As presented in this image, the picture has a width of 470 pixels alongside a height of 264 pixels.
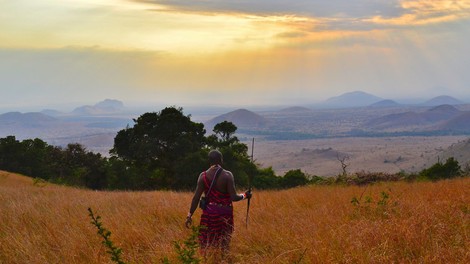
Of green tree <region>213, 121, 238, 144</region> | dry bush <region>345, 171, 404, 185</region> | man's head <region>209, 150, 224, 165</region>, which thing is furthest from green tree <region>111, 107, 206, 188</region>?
man's head <region>209, 150, 224, 165</region>

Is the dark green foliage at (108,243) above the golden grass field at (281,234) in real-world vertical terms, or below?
above

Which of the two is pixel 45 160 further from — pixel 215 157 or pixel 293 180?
pixel 215 157

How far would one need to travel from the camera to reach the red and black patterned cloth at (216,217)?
6578mm

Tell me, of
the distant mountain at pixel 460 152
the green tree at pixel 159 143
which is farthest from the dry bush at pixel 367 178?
the distant mountain at pixel 460 152

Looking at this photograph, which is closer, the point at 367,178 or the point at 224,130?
the point at 367,178

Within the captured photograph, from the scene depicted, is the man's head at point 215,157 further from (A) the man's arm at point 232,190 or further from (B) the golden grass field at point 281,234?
(B) the golden grass field at point 281,234

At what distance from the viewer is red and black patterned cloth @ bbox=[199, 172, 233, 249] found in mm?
6578

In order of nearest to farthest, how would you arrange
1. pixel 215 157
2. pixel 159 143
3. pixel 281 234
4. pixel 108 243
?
pixel 108 243 < pixel 281 234 < pixel 215 157 < pixel 159 143

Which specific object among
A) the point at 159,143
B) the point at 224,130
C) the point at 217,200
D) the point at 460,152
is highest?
the point at 224,130

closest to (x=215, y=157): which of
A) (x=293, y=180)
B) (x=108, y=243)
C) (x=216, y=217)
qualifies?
(x=216, y=217)

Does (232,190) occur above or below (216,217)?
above

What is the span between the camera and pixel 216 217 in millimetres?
6660

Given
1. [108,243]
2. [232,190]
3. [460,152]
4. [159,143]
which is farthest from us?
[460,152]

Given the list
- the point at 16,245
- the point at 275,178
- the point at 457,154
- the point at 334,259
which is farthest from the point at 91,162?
the point at 457,154
